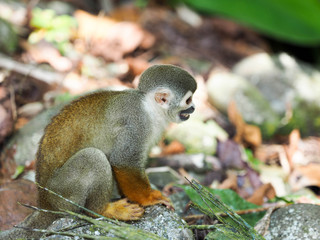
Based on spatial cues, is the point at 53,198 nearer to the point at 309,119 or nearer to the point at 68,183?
the point at 68,183

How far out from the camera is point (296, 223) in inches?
108

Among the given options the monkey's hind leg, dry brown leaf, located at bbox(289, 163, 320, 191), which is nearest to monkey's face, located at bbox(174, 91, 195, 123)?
the monkey's hind leg

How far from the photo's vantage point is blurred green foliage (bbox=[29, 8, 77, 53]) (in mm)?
5516

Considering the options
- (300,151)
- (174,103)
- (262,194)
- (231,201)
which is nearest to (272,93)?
(300,151)

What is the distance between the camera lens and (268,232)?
2799mm

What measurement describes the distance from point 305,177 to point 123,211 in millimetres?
2402

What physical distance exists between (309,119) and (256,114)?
0.94 m

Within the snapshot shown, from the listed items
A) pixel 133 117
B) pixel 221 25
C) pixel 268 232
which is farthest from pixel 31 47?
pixel 268 232

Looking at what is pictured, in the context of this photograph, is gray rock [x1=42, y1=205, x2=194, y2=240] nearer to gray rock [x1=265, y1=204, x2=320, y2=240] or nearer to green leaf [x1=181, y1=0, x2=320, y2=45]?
gray rock [x1=265, y1=204, x2=320, y2=240]

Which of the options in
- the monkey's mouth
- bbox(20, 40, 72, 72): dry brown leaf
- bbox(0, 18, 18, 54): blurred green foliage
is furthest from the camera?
bbox(20, 40, 72, 72): dry brown leaf

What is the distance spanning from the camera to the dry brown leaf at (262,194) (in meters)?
3.54

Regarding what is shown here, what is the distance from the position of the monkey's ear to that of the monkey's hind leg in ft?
2.05

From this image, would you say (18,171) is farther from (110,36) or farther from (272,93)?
(272,93)

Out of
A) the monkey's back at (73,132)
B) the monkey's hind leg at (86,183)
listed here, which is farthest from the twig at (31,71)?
the monkey's hind leg at (86,183)
